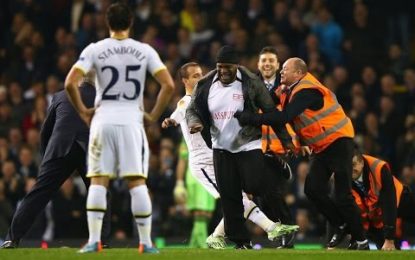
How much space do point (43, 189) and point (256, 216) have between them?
8.05ft

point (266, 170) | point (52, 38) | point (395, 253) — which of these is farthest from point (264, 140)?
point (52, 38)

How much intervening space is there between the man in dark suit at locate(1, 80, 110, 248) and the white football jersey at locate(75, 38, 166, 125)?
186 cm

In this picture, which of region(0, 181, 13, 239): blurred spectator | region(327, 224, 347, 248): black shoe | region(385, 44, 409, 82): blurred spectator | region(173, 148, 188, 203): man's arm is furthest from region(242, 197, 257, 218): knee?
region(385, 44, 409, 82): blurred spectator

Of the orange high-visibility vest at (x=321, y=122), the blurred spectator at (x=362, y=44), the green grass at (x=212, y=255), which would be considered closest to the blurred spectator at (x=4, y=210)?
the blurred spectator at (x=362, y=44)

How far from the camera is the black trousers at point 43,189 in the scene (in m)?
13.7

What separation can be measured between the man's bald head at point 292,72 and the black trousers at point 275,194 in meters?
1.04

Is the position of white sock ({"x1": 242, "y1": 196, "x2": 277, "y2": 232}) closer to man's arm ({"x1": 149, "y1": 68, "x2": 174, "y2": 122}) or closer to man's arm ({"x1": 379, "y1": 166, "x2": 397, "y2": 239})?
man's arm ({"x1": 379, "y1": 166, "x2": 397, "y2": 239})

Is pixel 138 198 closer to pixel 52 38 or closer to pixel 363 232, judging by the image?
pixel 363 232

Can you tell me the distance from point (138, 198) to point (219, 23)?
1186cm

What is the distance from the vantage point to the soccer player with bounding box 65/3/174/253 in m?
11.8

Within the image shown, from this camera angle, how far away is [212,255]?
1236 centimetres

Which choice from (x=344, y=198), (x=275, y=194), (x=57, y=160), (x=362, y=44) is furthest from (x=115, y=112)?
(x=362, y=44)

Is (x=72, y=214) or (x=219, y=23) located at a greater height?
(x=219, y=23)

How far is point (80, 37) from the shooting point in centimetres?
2372
